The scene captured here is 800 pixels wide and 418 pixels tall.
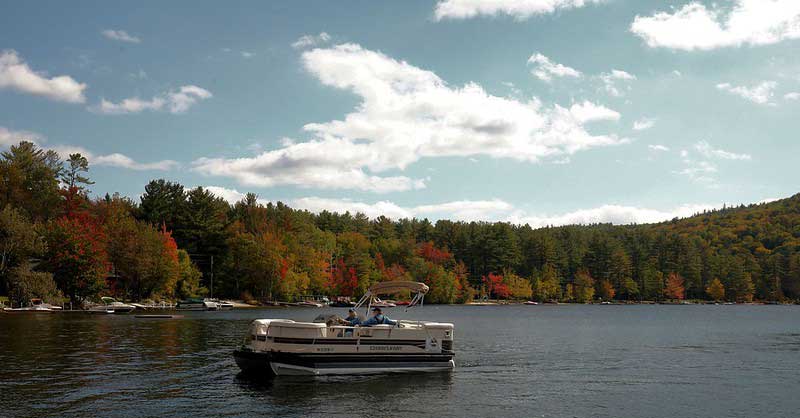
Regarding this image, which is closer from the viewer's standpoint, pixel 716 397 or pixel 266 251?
pixel 716 397

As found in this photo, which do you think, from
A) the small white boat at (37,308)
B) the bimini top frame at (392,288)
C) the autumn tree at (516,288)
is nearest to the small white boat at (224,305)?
the small white boat at (37,308)

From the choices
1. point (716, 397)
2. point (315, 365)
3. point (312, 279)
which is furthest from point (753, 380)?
point (312, 279)

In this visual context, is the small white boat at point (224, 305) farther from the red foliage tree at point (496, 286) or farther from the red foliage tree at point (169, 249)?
the red foliage tree at point (496, 286)

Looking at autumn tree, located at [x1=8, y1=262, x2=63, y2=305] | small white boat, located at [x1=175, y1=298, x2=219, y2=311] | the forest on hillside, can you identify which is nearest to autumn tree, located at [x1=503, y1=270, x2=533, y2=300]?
the forest on hillside

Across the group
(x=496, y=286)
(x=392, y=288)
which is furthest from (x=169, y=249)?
(x=496, y=286)

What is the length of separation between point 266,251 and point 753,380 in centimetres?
11017

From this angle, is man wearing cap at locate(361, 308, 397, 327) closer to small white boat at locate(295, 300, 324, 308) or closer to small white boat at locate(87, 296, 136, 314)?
small white boat at locate(87, 296, 136, 314)

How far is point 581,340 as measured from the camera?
55875 mm

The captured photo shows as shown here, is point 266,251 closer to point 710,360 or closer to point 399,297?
point 399,297

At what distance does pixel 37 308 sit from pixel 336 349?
70.9 m

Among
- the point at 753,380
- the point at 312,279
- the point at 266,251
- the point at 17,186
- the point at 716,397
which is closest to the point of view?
the point at 716,397

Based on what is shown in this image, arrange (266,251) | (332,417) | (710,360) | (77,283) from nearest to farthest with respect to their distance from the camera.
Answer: (332,417) < (710,360) < (77,283) < (266,251)

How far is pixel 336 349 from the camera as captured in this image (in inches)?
1190

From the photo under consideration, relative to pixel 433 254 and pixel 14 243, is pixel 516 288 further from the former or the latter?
pixel 14 243
